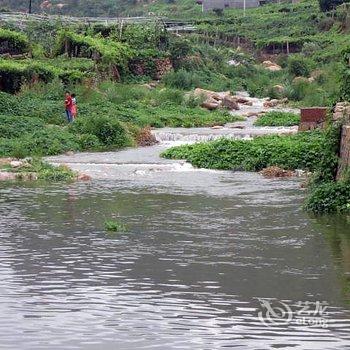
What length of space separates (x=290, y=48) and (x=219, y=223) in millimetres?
57720

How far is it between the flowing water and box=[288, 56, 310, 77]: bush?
38.3m

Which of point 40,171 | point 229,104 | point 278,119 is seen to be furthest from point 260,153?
point 229,104

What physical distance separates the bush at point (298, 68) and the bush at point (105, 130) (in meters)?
29.5

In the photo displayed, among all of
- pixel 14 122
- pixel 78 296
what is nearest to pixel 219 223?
pixel 78 296

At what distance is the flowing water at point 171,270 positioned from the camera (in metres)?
9.98

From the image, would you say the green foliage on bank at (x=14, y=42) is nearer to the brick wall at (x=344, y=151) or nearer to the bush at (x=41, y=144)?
the bush at (x=41, y=144)

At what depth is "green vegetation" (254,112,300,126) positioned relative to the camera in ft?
118

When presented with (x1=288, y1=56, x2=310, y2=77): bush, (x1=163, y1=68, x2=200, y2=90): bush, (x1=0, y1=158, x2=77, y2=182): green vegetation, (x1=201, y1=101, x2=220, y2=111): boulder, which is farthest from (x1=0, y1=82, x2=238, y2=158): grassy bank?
(x1=288, y1=56, x2=310, y2=77): bush

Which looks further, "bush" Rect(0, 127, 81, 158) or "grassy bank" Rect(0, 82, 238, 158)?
"grassy bank" Rect(0, 82, 238, 158)

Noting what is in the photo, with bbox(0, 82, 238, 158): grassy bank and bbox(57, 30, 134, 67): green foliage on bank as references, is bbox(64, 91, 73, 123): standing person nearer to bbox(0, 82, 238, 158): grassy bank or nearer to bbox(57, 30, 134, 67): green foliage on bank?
bbox(0, 82, 238, 158): grassy bank

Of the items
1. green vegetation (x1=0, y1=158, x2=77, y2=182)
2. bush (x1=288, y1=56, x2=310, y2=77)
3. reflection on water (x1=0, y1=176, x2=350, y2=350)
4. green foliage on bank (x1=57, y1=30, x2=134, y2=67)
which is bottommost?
reflection on water (x1=0, y1=176, x2=350, y2=350)

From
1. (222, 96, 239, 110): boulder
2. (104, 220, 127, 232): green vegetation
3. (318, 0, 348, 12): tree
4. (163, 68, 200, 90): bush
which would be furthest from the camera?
(318, 0, 348, 12): tree

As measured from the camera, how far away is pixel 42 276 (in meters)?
12.5

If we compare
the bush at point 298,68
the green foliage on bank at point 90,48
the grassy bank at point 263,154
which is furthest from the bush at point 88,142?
the bush at point 298,68
